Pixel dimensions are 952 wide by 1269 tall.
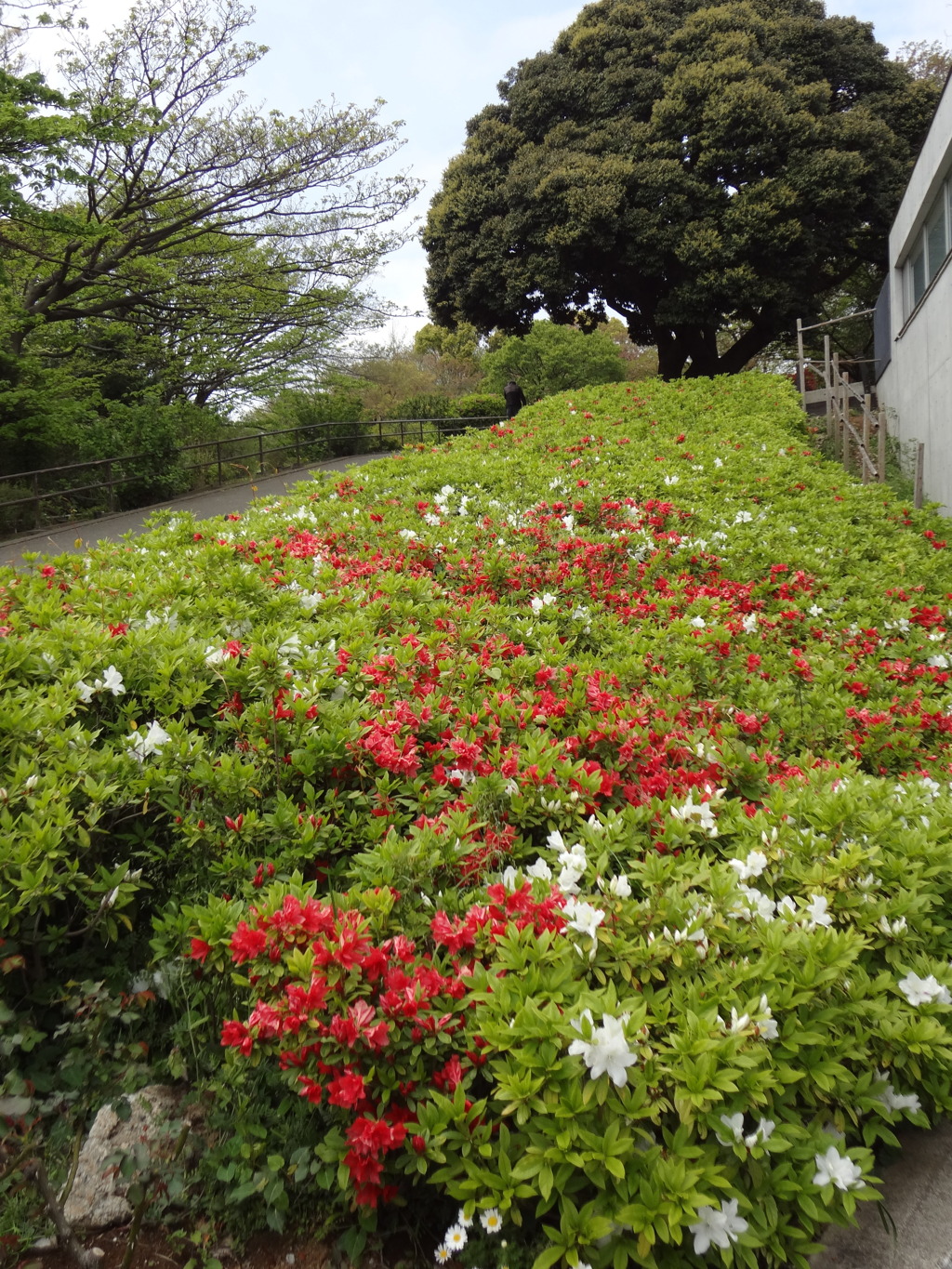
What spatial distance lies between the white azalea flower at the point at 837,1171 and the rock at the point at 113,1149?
1.45m

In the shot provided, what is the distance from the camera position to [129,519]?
12.1 metres

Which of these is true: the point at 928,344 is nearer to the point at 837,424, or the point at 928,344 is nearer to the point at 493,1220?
the point at 837,424

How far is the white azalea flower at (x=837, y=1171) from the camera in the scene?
1561 mm

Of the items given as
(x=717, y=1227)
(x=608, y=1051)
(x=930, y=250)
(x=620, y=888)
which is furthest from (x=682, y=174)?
(x=717, y=1227)

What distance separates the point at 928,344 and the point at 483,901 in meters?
11.5

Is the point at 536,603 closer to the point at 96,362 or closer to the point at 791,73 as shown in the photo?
the point at 96,362

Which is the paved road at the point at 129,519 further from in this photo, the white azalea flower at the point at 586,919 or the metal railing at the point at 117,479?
the white azalea flower at the point at 586,919

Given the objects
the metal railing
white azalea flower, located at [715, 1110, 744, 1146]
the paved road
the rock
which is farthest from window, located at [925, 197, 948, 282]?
the rock

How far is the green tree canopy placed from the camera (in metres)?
25.8

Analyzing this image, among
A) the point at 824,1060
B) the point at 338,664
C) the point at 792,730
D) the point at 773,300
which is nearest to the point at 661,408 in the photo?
the point at 773,300

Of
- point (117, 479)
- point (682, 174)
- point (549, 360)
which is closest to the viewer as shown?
point (117, 479)

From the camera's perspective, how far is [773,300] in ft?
55.4

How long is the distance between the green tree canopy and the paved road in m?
13.0

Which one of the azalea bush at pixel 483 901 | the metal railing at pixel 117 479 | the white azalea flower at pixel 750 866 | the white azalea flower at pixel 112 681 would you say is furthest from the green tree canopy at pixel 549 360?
the white azalea flower at pixel 750 866
